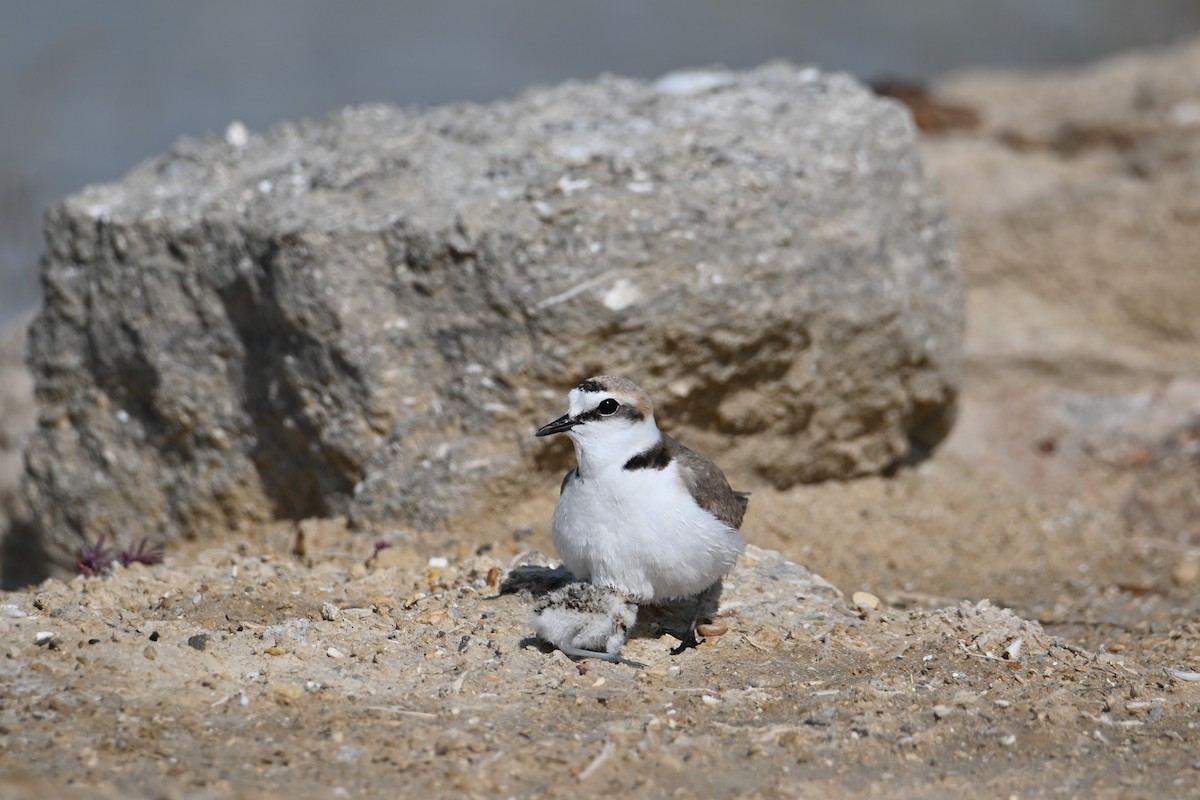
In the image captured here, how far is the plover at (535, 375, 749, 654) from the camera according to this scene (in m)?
4.97

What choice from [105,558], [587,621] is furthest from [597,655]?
[105,558]

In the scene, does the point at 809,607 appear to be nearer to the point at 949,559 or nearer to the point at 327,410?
the point at 949,559

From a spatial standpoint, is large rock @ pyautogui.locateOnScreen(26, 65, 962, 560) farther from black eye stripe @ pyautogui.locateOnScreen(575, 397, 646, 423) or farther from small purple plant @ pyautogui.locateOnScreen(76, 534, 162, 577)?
black eye stripe @ pyautogui.locateOnScreen(575, 397, 646, 423)

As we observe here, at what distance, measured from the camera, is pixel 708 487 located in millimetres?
5254

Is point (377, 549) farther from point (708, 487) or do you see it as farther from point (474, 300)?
point (708, 487)

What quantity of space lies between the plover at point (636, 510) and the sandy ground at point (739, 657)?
0.34 m

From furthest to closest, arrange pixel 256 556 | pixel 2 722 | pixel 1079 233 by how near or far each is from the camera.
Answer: pixel 1079 233, pixel 256 556, pixel 2 722

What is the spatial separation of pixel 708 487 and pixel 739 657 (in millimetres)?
688

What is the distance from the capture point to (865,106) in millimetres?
7633

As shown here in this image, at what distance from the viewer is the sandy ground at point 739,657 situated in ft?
13.4

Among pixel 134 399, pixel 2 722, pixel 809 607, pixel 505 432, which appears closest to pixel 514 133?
pixel 505 432

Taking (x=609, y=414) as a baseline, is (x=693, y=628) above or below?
below

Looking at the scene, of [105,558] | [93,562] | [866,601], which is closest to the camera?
[866,601]

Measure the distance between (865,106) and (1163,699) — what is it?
4017 mm
